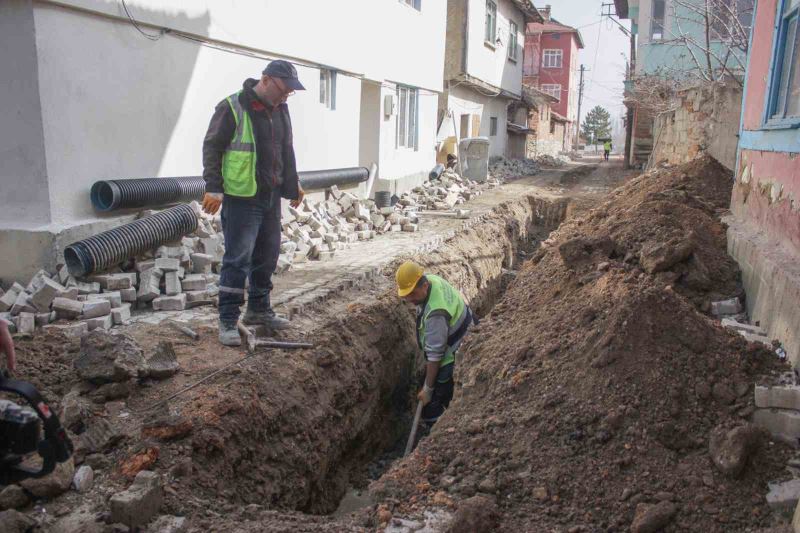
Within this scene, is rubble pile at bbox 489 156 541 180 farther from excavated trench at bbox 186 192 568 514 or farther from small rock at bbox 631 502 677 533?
small rock at bbox 631 502 677 533

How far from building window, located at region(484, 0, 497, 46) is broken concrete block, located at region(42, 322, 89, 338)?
18718 mm

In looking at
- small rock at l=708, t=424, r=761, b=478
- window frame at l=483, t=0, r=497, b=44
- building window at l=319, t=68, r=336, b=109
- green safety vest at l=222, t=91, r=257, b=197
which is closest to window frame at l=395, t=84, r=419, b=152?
building window at l=319, t=68, r=336, b=109

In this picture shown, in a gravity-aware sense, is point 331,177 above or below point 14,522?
above

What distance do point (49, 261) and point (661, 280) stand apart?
520 centimetres

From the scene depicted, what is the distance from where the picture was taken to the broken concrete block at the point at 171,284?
5688 millimetres

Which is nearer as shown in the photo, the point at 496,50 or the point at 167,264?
the point at 167,264

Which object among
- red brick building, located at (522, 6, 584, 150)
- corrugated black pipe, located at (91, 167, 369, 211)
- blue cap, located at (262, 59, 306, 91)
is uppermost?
red brick building, located at (522, 6, 584, 150)

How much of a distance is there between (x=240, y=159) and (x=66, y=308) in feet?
6.55

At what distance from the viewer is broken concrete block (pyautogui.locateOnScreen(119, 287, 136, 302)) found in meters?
5.43

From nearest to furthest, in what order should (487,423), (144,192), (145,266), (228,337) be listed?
(487,423)
(228,337)
(145,266)
(144,192)

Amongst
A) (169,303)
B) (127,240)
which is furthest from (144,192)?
(169,303)

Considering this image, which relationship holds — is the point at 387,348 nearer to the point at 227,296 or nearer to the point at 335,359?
the point at 335,359

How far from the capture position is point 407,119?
14.7 meters

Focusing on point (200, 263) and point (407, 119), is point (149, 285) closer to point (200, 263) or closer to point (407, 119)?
point (200, 263)
